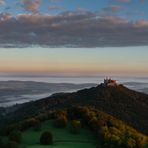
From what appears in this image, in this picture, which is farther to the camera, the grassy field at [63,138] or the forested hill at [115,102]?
the forested hill at [115,102]

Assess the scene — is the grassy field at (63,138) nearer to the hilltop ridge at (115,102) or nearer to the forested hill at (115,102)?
the forested hill at (115,102)

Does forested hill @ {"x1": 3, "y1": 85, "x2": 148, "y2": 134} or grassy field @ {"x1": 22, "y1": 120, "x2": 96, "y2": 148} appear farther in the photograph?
forested hill @ {"x1": 3, "y1": 85, "x2": 148, "y2": 134}

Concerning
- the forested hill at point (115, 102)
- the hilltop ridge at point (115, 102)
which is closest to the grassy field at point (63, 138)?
the forested hill at point (115, 102)

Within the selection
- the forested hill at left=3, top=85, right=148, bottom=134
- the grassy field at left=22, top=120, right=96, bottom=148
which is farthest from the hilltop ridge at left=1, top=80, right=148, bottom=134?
the grassy field at left=22, top=120, right=96, bottom=148

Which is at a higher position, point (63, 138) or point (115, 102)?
point (63, 138)

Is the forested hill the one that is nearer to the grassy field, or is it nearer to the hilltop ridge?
the hilltop ridge

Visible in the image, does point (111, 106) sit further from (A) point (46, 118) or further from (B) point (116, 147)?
(B) point (116, 147)

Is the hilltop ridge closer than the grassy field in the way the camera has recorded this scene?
No

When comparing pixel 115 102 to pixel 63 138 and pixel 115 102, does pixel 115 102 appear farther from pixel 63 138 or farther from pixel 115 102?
pixel 63 138

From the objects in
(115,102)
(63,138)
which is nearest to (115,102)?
(115,102)
